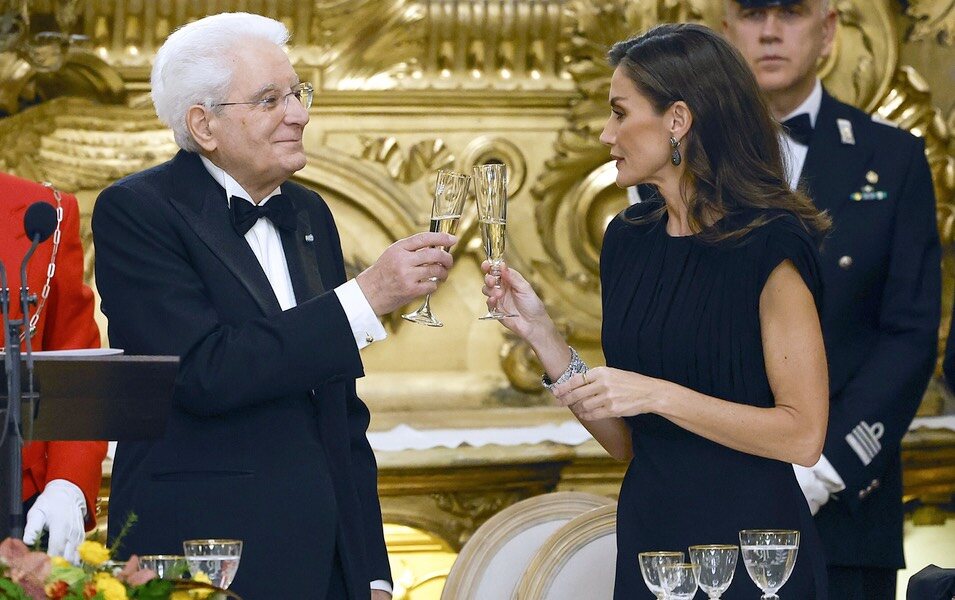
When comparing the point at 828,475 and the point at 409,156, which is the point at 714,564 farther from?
the point at 409,156

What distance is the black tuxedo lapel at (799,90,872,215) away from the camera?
373 cm

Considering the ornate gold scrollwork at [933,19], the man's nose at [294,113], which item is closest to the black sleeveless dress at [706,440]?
the man's nose at [294,113]

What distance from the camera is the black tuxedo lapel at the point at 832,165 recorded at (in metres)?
3.73

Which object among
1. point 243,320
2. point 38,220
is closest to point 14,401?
point 38,220

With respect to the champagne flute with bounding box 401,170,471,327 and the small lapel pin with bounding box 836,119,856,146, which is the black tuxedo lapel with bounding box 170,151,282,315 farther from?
the small lapel pin with bounding box 836,119,856,146

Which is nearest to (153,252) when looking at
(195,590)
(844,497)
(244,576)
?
(244,576)

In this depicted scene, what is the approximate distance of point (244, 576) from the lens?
2590mm

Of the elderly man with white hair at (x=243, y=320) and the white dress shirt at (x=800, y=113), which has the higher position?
the white dress shirt at (x=800, y=113)

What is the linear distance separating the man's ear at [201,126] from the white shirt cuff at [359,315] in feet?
1.23

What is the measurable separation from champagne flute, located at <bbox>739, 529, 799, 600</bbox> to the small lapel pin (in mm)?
1677

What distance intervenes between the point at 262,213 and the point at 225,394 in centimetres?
36

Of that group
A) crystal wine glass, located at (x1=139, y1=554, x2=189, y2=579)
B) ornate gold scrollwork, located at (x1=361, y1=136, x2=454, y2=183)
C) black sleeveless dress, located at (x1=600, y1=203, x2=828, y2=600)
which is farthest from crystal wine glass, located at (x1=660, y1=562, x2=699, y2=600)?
ornate gold scrollwork, located at (x1=361, y1=136, x2=454, y2=183)

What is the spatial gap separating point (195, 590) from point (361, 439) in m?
0.99

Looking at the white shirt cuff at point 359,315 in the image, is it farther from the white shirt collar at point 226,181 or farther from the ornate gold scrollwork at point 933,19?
the ornate gold scrollwork at point 933,19
